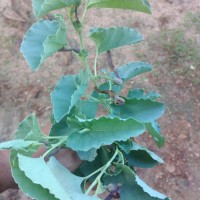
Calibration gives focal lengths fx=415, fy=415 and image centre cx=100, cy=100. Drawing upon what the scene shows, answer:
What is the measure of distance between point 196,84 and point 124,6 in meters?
1.24

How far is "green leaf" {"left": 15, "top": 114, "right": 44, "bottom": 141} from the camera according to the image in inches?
33.3

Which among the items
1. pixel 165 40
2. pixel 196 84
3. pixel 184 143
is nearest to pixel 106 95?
pixel 184 143

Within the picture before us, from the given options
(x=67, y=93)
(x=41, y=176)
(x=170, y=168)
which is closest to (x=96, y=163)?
(x=67, y=93)

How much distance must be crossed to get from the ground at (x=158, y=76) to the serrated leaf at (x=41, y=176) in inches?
43.6

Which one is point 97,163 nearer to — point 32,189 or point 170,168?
point 32,189

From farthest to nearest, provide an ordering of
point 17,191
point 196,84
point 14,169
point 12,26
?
point 12,26, point 196,84, point 17,191, point 14,169

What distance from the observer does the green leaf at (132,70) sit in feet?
3.27

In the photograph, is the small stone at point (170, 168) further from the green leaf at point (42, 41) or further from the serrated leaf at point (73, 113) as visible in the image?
the green leaf at point (42, 41)

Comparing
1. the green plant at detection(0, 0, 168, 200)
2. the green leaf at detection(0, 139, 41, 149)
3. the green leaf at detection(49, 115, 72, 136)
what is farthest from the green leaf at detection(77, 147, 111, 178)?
the green leaf at detection(0, 139, 41, 149)

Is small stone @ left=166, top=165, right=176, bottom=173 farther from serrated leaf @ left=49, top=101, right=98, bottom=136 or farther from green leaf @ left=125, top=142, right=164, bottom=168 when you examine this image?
serrated leaf @ left=49, top=101, right=98, bottom=136

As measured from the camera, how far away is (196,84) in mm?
2027

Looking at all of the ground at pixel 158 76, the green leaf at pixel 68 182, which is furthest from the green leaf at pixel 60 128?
the ground at pixel 158 76

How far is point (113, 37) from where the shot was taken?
91cm

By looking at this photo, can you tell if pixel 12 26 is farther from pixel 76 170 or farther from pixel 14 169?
pixel 14 169
